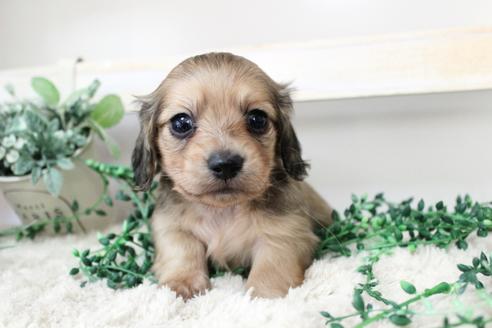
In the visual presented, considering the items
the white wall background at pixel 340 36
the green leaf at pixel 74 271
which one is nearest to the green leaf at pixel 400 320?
the green leaf at pixel 74 271

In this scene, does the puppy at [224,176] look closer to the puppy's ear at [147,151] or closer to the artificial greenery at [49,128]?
the puppy's ear at [147,151]

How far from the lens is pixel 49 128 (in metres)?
2.47

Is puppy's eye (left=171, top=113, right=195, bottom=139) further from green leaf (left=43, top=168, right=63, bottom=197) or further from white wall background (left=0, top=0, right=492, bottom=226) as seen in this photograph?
white wall background (left=0, top=0, right=492, bottom=226)

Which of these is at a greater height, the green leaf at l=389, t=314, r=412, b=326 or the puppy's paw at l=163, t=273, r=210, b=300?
the green leaf at l=389, t=314, r=412, b=326

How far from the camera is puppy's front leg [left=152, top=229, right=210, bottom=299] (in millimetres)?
1667

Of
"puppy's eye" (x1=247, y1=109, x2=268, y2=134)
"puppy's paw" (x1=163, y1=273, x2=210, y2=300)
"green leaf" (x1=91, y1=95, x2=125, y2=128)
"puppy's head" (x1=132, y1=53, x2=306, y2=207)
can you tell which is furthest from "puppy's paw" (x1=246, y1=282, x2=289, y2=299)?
"green leaf" (x1=91, y1=95, x2=125, y2=128)

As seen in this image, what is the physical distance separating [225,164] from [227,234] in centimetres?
44

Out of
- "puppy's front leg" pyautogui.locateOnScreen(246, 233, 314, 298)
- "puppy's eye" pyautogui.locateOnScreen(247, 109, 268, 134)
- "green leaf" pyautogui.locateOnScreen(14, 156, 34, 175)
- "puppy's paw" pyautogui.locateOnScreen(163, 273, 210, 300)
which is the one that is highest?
"puppy's eye" pyautogui.locateOnScreen(247, 109, 268, 134)

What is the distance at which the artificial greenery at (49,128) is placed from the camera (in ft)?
7.82

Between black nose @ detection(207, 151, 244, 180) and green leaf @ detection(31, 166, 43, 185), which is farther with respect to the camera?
green leaf @ detection(31, 166, 43, 185)

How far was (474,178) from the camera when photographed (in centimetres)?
249

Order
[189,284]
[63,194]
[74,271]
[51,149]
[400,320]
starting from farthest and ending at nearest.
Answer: [63,194], [51,149], [74,271], [189,284], [400,320]

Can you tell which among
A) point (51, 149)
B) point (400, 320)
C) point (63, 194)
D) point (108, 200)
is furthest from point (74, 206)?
point (400, 320)

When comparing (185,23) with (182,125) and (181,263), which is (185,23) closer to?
(182,125)
